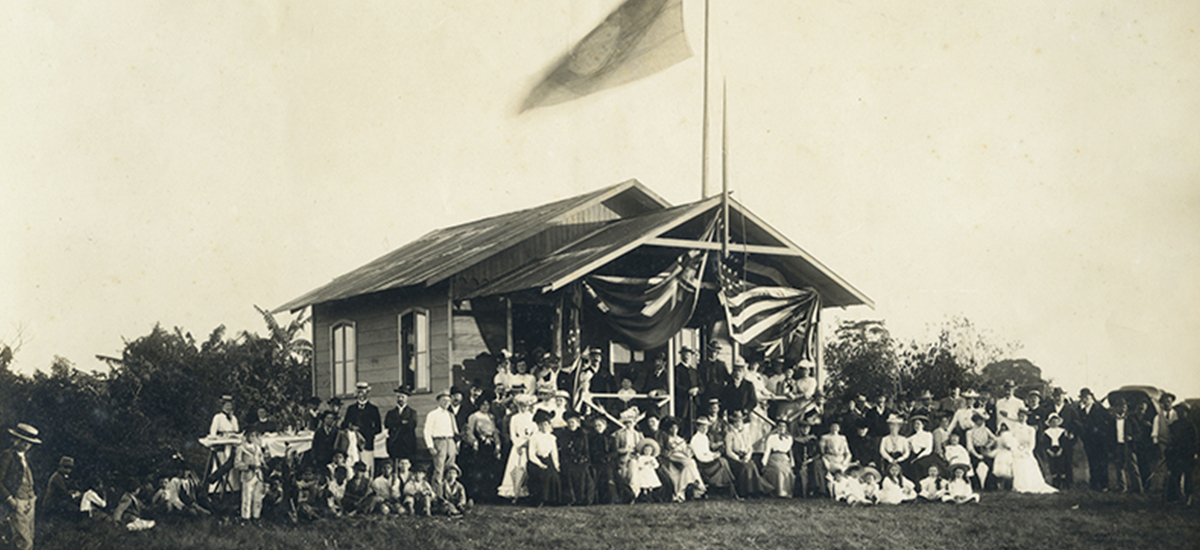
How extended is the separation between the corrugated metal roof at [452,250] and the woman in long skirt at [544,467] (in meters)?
3.15

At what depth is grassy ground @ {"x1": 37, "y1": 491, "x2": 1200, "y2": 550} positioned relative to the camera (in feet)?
37.3

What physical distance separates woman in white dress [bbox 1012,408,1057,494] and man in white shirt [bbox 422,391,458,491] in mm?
8140

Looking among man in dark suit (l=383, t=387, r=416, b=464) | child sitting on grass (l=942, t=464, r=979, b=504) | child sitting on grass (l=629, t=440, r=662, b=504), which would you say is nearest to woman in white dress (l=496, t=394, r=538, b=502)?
man in dark suit (l=383, t=387, r=416, b=464)

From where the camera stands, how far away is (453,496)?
12789mm

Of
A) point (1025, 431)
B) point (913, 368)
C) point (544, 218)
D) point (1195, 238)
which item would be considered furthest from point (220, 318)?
point (913, 368)

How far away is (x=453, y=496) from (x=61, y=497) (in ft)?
13.7

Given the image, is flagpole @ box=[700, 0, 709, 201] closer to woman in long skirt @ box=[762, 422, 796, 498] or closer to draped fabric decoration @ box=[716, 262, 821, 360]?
draped fabric decoration @ box=[716, 262, 821, 360]

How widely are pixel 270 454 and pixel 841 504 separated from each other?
7.31 m

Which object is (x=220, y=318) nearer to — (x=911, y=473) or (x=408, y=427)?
(x=408, y=427)

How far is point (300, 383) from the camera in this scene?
2447 centimetres

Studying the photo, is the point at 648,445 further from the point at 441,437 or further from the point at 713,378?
the point at 713,378

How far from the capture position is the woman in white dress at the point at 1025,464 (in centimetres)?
1564

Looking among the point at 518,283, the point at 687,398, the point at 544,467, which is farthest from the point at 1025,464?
the point at 518,283

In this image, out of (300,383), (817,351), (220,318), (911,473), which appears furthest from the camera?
(300,383)
